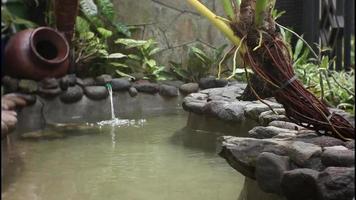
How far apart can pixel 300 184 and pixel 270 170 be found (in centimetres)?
18

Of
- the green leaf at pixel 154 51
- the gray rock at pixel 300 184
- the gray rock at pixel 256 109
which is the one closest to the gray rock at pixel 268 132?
the gray rock at pixel 300 184

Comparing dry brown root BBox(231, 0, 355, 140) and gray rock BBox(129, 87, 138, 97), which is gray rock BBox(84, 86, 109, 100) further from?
dry brown root BBox(231, 0, 355, 140)

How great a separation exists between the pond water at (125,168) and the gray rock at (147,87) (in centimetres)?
156

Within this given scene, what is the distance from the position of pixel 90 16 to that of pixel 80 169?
12.5ft

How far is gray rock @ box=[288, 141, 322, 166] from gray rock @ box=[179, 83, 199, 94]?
4.56 meters

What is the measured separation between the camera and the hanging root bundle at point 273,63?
249cm

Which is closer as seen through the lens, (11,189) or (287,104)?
(287,104)

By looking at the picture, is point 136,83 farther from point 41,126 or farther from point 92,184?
point 92,184

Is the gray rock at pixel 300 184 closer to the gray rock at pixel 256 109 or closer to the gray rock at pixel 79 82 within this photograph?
the gray rock at pixel 256 109

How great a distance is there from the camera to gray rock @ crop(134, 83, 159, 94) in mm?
6637

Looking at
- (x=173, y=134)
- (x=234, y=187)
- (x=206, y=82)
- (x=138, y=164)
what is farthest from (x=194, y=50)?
(x=234, y=187)

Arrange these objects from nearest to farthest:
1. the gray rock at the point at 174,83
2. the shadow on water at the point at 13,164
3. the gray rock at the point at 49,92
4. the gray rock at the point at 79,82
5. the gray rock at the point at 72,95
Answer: the shadow on water at the point at 13,164
the gray rock at the point at 49,92
the gray rock at the point at 72,95
the gray rock at the point at 79,82
the gray rock at the point at 174,83

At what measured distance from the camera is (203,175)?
3.33 meters

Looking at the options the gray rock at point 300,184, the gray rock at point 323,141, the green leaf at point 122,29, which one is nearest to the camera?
the gray rock at point 300,184
